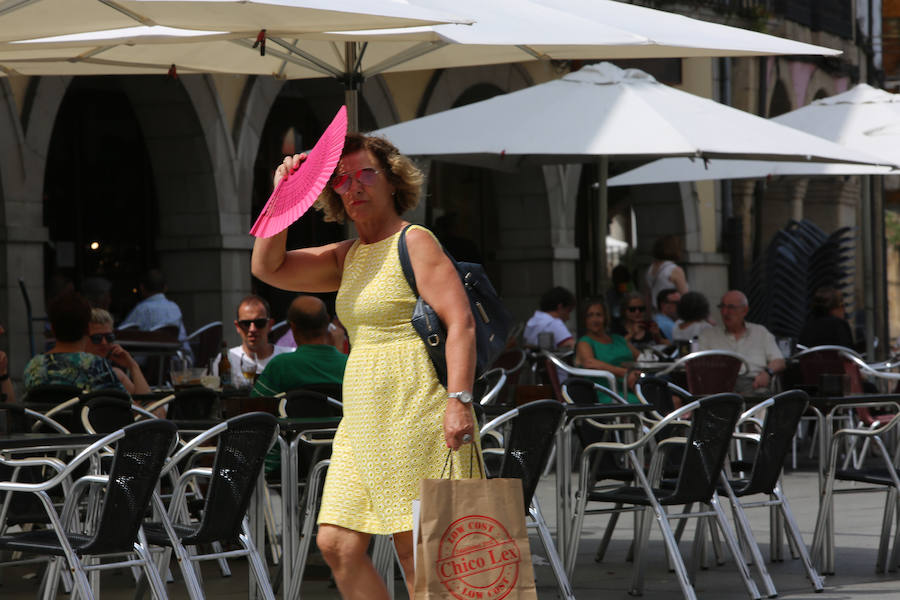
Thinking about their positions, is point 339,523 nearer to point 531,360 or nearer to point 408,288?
point 408,288

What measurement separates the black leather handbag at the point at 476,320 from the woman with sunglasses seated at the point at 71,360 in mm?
2949

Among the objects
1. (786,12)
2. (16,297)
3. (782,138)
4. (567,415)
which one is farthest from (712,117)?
(786,12)

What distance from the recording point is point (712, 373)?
10.3 metres

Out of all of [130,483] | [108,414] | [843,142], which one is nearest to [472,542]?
[130,483]

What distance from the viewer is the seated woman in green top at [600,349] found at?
35.4 feet

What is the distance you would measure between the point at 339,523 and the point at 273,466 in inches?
100

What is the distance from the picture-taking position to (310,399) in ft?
22.4

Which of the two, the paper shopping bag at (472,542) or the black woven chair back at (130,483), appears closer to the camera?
the paper shopping bag at (472,542)

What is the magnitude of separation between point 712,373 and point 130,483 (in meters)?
5.81

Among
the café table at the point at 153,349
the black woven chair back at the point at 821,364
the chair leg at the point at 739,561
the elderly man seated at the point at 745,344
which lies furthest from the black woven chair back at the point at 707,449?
Answer: the café table at the point at 153,349

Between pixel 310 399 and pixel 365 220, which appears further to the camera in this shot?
pixel 310 399

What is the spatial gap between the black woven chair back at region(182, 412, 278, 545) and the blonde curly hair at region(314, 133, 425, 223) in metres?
0.93

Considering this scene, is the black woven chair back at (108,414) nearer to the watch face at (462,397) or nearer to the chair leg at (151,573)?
the chair leg at (151,573)

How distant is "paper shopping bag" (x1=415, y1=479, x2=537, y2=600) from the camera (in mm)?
4262
